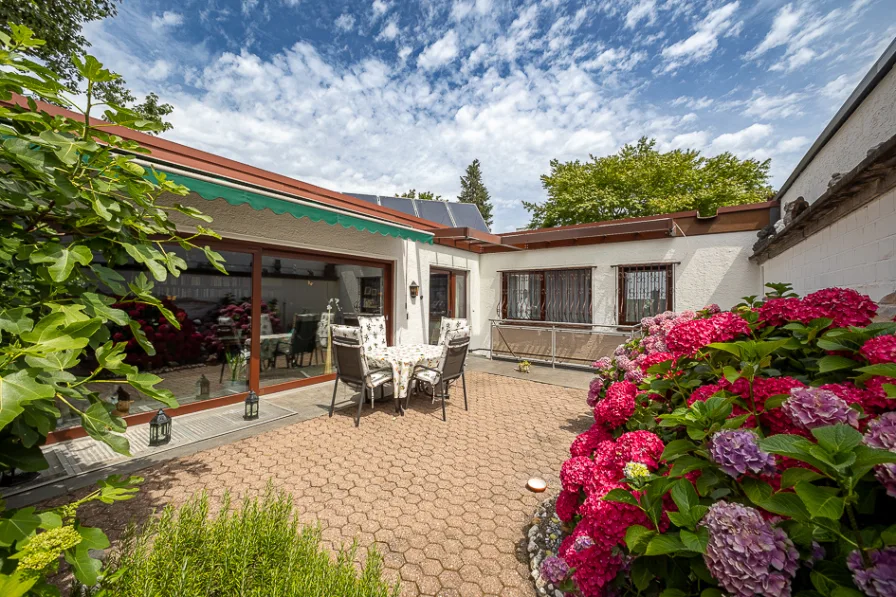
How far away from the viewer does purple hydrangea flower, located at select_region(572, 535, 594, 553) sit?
69.0 inches

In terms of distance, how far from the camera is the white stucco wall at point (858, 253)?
8.52 feet

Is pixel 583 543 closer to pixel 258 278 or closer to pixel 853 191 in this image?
pixel 853 191

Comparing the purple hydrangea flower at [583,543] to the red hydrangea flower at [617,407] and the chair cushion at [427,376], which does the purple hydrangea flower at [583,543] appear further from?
the chair cushion at [427,376]

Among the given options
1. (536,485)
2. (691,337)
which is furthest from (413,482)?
(691,337)

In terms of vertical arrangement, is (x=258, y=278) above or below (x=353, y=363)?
above

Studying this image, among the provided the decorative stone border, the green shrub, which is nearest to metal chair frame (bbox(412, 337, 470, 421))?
the decorative stone border

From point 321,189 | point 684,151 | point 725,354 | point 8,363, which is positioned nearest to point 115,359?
point 8,363

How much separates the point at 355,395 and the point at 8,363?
6.35 metres

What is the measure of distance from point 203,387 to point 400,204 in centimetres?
898

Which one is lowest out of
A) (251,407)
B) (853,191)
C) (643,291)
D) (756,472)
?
(251,407)

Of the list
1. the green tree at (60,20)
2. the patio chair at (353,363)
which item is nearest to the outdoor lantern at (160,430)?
the patio chair at (353,363)

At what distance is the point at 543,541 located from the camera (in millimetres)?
2846

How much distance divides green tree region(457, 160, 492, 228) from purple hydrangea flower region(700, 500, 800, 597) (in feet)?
158

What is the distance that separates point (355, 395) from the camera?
284 inches
